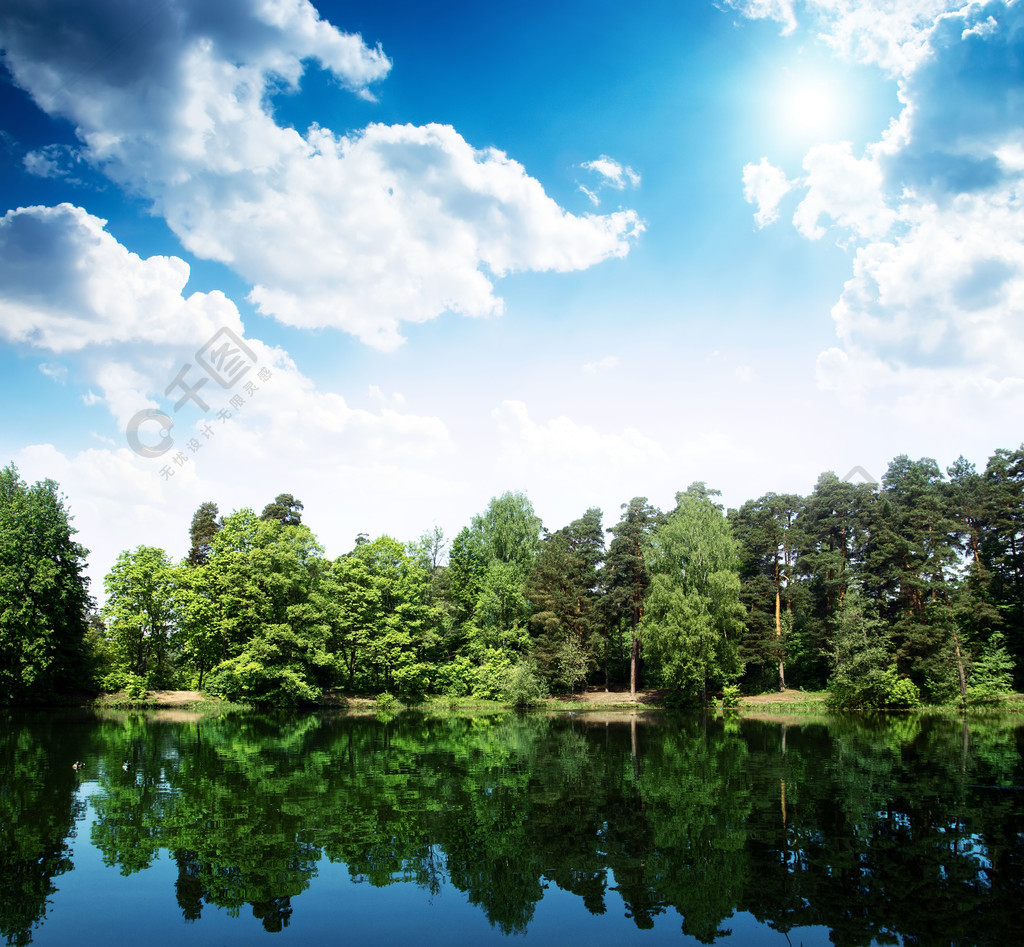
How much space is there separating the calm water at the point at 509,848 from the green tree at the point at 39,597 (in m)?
26.1

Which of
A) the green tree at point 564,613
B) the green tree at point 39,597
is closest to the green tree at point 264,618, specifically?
the green tree at point 39,597

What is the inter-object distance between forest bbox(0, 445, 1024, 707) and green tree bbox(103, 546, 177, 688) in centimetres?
18

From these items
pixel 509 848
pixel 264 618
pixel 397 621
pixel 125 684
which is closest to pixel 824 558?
pixel 397 621

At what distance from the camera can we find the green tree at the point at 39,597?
48906 mm

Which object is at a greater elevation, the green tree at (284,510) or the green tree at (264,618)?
the green tree at (284,510)

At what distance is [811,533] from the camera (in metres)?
66.1

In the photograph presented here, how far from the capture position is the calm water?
11.0 meters

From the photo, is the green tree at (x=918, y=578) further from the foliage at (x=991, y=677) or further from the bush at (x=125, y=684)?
the bush at (x=125, y=684)

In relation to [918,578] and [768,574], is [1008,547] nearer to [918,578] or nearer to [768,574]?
[918,578]

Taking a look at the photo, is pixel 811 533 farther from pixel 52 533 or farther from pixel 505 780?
pixel 52 533

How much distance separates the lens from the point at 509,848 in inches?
584

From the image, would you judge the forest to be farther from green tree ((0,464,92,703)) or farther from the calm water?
the calm water

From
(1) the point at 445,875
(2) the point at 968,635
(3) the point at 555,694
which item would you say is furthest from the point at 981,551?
(1) the point at 445,875

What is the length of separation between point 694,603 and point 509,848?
44.0 metres
